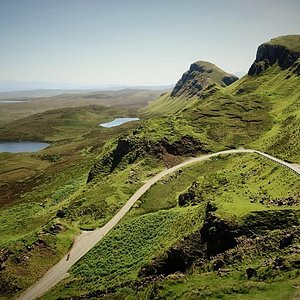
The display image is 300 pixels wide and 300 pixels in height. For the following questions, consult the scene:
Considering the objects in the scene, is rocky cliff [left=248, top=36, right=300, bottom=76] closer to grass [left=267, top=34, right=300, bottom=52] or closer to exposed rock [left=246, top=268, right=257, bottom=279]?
grass [left=267, top=34, right=300, bottom=52]

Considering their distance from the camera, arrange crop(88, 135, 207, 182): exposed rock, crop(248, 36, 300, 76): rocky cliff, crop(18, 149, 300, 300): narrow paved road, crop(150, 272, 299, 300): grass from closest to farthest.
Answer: crop(150, 272, 299, 300): grass → crop(18, 149, 300, 300): narrow paved road → crop(88, 135, 207, 182): exposed rock → crop(248, 36, 300, 76): rocky cliff

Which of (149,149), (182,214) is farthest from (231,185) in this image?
(149,149)

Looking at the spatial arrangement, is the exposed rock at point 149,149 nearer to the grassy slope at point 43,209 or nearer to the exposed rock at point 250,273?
the grassy slope at point 43,209

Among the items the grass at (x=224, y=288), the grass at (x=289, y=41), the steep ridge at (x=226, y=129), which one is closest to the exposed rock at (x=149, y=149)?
the steep ridge at (x=226, y=129)

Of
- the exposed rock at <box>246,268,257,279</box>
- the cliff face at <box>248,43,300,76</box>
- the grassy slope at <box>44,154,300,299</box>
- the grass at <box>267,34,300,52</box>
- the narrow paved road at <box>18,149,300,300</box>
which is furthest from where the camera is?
the grass at <box>267,34,300,52</box>

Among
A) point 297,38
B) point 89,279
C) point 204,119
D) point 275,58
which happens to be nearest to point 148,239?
point 89,279


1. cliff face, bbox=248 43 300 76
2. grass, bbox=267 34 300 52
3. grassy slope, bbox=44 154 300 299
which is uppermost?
grass, bbox=267 34 300 52

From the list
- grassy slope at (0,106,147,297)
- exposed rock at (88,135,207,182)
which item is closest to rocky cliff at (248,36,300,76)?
exposed rock at (88,135,207,182)
